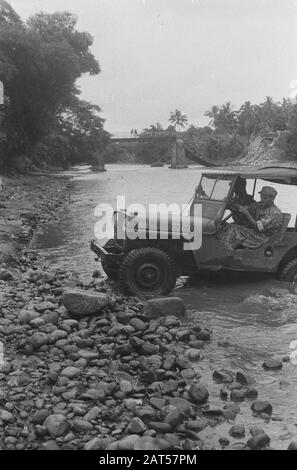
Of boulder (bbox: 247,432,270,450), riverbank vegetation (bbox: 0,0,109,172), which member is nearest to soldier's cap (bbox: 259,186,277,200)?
boulder (bbox: 247,432,270,450)

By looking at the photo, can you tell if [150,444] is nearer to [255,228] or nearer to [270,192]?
[255,228]

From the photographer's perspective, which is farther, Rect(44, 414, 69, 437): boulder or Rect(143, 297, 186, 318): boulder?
Rect(143, 297, 186, 318): boulder

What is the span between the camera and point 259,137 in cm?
9262

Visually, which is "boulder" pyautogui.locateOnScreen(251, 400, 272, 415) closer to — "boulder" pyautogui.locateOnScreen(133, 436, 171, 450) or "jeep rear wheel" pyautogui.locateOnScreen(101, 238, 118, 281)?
"boulder" pyautogui.locateOnScreen(133, 436, 171, 450)

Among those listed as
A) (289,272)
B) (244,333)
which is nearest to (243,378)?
(244,333)

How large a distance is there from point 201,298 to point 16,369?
12.9ft

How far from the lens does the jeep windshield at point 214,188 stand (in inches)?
337

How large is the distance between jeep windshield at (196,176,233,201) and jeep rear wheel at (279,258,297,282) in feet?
5.22

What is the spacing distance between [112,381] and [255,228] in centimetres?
444

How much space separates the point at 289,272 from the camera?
849 centimetres

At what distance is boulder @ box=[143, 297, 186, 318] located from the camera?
22.4 feet

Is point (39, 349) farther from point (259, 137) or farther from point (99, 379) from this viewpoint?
point (259, 137)

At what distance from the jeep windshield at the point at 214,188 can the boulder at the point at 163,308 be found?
2333 millimetres
